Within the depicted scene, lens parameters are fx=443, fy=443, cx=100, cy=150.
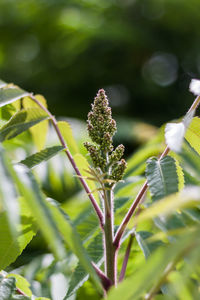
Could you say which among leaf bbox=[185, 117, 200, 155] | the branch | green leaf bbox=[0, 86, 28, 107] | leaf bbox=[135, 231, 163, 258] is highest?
green leaf bbox=[0, 86, 28, 107]

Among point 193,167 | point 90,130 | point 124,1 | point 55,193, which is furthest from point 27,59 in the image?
point 193,167

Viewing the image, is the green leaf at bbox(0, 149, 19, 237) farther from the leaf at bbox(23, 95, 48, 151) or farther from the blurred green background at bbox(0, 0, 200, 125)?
the blurred green background at bbox(0, 0, 200, 125)

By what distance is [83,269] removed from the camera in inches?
22.4

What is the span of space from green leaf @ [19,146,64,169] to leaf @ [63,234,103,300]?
0.47ft

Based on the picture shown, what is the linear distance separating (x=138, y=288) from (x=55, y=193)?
1.48m

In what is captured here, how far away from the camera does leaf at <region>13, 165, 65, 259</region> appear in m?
0.35

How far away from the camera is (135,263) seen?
814 mm

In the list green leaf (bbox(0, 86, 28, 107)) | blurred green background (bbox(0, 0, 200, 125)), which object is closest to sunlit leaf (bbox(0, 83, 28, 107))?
green leaf (bbox(0, 86, 28, 107))

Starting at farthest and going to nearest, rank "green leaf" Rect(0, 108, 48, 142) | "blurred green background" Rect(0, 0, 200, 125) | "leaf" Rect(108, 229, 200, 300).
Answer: "blurred green background" Rect(0, 0, 200, 125)
"green leaf" Rect(0, 108, 48, 142)
"leaf" Rect(108, 229, 200, 300)

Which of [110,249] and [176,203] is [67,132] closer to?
[110,249]

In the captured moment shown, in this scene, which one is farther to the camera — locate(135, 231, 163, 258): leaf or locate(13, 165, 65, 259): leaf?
locate(135, 231, 163, 258): leaf

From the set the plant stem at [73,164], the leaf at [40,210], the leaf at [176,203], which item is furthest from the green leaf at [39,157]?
the leaf at [176,203]

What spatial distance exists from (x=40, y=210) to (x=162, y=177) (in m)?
0.16

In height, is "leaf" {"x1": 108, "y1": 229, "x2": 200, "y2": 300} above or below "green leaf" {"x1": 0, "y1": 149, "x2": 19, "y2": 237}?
below
